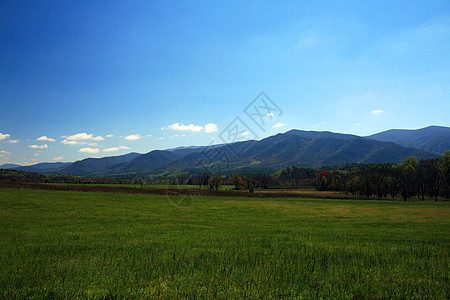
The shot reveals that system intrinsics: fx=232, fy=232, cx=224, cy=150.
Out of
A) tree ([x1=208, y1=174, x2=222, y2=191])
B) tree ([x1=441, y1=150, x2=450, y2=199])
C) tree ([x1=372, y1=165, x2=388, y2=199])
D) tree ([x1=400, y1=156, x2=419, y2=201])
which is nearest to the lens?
tree ([x1=441, y1=150, x2=450, y2=199])

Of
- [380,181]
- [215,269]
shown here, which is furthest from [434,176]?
[215,269]

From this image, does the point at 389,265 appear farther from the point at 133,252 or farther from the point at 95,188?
the point at 95,188

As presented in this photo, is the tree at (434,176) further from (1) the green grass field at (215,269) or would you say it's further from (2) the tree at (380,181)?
(1) the green grass field at (215,269)

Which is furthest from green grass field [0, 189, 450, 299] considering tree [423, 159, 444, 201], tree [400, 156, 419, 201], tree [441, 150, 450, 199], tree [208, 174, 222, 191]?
tree [423, 159, 444, 201]

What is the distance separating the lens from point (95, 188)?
67.6 m

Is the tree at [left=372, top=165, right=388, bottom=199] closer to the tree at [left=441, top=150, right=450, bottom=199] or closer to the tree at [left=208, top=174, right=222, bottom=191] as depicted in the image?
the tree at [left=441, top=150, right=450, bottom=199]

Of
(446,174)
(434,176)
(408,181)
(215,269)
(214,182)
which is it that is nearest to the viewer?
(215,269)

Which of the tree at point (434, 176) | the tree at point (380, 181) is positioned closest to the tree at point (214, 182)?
the tree at point (380, 181)

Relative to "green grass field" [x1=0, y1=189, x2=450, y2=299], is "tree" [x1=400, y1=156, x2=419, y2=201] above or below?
below

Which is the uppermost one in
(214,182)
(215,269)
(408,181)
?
(215,269)

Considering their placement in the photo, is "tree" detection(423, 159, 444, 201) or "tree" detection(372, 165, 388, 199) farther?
"tree" detection(372, 165, 388, 199)

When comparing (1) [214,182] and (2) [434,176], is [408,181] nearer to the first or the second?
(2) [434,176]

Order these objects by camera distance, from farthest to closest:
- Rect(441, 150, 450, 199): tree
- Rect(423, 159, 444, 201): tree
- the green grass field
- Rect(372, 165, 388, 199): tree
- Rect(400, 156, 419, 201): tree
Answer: Rect(372, 165, 388, 199): tree → Rect(400, 156, 419, 201): tree → Rect(423, 159, 444, 201): tree → Rect(441, 150, 450, 199): tree → the green grass field

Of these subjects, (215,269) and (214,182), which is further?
→ (214,182)
